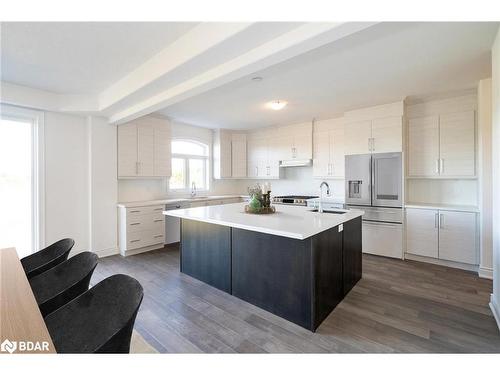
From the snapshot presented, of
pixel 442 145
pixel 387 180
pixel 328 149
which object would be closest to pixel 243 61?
pixel 387 180

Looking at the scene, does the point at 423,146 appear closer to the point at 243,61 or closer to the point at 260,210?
the point at 260,210

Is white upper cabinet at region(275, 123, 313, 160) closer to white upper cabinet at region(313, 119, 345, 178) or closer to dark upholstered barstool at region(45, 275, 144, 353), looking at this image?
white upper cabinet at region(313, 119, 345, 178)

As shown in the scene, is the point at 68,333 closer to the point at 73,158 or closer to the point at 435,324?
the point at 435,324

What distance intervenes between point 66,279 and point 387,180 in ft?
14.2

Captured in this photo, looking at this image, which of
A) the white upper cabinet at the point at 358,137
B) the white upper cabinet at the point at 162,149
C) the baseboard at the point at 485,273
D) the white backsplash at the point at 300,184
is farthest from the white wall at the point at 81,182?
the baseboard at the point at 485,273

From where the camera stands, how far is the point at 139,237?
4316mm

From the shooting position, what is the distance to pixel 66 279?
5.40ft

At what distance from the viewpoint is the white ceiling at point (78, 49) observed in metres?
2.04

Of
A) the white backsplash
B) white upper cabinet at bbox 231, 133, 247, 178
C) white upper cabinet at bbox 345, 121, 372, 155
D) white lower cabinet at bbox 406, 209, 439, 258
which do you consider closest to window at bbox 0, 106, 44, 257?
white upper cabinet at bbox 231, 133, 247, 178

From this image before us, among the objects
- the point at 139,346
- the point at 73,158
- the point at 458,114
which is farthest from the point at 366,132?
the point at 73,158

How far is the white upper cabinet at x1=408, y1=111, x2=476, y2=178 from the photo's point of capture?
3598 mm

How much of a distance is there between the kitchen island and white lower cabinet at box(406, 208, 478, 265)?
1.40m
